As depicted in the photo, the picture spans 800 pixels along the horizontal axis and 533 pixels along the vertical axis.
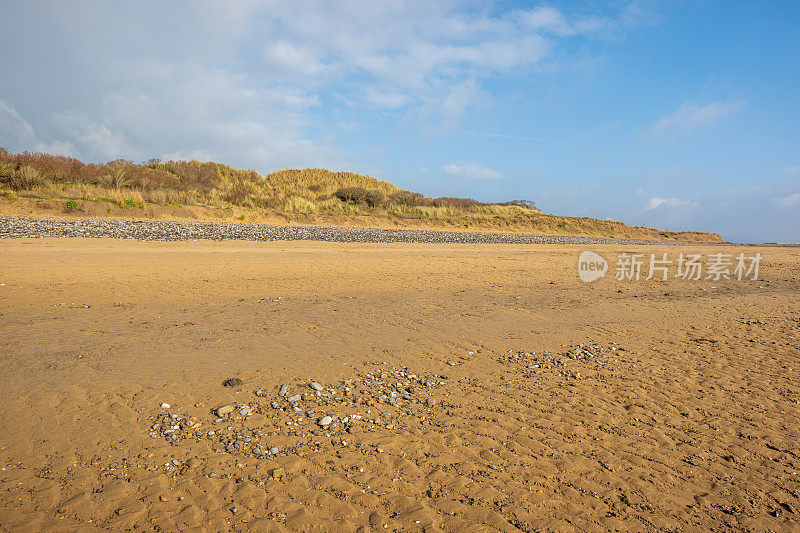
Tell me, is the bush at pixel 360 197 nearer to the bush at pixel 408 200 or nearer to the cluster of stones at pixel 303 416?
the bush at pixel 408 200

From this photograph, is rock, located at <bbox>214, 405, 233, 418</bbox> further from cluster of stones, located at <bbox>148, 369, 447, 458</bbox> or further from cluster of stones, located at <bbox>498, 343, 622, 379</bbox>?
cluster of stones, located at <bbox>498, 343, 622, 379</bbox>

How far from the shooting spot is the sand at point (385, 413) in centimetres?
312

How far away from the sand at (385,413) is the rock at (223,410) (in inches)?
2.9

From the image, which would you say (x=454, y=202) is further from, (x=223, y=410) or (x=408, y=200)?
(x=223, y=410)

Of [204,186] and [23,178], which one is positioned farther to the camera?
[204,186]

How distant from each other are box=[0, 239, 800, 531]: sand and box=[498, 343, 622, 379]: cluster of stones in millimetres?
44

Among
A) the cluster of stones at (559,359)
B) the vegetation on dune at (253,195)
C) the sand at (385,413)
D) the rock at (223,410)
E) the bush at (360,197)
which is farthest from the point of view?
the bush at (360,197)

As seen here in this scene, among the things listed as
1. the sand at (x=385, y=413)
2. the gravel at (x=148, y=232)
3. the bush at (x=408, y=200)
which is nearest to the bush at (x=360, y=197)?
the bush at (x=408, y=200)

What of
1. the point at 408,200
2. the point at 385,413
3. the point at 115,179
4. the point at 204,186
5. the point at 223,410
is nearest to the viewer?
the point at 223,410

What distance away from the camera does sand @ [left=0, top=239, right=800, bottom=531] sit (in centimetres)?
312

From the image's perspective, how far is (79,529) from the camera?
2719mm

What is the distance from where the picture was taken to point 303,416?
14.1ft

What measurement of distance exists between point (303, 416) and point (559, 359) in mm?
4063

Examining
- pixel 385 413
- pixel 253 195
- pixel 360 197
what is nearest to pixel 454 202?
pixel 360 197
